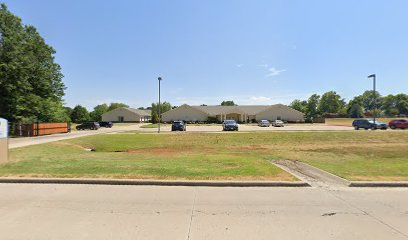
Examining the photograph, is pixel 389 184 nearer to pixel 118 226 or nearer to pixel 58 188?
pixel 118 226

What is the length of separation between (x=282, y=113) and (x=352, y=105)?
308 feet

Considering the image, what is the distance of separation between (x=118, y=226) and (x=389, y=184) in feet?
22.9

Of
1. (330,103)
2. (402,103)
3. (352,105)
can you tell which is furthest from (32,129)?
(402,103)

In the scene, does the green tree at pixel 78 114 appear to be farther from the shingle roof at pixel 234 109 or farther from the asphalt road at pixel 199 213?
the asphalt road at pixel 199 213

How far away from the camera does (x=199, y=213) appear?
556cm

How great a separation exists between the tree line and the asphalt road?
136246 millimetres

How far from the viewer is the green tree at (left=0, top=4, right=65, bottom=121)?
36213mm

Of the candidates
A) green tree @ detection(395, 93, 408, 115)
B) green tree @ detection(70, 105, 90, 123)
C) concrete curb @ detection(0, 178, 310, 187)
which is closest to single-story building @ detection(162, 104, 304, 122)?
green tree @ detection(70, 105, 90, 123)

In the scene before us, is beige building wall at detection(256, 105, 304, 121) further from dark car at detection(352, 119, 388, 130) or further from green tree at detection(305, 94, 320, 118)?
green tree at detection(305, 94, 320, 118)

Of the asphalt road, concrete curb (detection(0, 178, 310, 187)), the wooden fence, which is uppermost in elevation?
the wooden fence

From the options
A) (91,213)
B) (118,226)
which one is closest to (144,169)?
(91,213)

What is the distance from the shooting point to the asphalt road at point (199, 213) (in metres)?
4.63

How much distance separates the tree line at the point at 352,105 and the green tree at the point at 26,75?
113m

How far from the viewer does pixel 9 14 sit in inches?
1594
